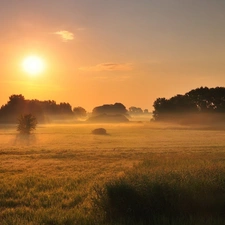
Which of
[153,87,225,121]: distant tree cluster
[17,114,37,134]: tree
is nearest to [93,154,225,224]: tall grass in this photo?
[17,114,37,134]: tree

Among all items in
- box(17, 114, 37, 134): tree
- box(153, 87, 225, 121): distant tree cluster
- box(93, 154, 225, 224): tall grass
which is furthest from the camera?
box(153, 87, 225, 121): distant tree cluster

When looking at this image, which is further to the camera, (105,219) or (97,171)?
(97,171)

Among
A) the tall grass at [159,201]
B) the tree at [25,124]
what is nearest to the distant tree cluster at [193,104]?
the tree at [25,124]

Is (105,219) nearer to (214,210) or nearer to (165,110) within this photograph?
(214,210)

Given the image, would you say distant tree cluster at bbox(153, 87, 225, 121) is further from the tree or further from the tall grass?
the tall grass

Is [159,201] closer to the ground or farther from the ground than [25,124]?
closer to the ground

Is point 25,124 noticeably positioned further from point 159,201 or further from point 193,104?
point 193,104

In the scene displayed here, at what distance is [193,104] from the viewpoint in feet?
438

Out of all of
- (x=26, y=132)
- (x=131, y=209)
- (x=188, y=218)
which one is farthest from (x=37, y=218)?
(x=26, y=132)

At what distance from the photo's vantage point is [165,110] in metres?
141

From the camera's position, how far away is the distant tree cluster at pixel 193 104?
128 meters

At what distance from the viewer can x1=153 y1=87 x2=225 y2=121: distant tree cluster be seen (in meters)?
128

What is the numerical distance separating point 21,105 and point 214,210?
138749 mm

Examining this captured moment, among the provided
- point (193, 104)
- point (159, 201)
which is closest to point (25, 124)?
point (159, 201)
